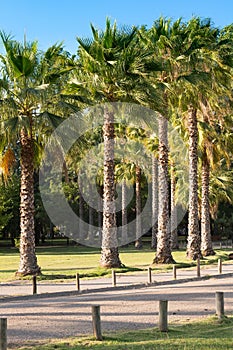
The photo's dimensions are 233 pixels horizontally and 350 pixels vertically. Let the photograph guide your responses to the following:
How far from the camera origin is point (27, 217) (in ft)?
80.5

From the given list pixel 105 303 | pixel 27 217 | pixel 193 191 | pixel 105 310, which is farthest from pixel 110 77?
pixel 105 310

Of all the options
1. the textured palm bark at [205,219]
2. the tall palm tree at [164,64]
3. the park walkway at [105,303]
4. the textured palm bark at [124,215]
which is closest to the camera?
the park walkway at [105,303]

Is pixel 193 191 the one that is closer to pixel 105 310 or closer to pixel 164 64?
pixel 164 64

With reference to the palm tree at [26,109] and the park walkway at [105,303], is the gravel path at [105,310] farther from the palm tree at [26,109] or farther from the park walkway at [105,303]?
the palm tree at [26,109]

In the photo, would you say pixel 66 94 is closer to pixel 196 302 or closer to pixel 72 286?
pixel 72 286

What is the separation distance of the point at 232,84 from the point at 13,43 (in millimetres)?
17054

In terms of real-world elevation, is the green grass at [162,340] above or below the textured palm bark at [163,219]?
below

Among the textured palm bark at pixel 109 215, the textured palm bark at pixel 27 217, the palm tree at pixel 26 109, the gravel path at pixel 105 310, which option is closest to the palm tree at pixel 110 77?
the textured palm bark at pixel 109 215

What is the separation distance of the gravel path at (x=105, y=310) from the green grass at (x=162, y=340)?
779mm

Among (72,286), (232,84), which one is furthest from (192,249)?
(72,286)

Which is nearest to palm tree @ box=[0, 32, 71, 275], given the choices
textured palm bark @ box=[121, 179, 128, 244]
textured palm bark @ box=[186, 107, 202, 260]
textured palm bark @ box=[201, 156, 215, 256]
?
textured palm bark @ box=[186, 107, 202, 260]

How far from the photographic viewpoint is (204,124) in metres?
37.0

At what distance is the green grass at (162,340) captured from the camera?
9808 millimetres

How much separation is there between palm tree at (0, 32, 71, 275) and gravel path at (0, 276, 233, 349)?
5368 mm
